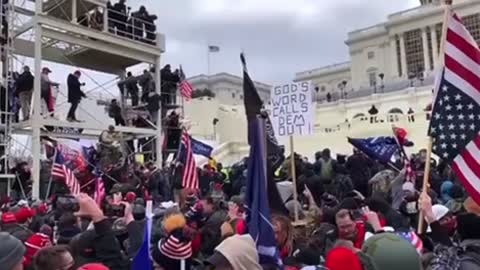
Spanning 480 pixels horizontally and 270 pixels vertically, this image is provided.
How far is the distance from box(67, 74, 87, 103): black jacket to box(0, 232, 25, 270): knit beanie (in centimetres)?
1453

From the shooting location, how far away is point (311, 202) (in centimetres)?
848

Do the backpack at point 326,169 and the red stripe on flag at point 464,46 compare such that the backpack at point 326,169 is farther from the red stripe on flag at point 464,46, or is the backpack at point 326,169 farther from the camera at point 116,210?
the red stripe on flag at point 464,46

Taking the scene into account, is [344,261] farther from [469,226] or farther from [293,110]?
Answer: [293,110]

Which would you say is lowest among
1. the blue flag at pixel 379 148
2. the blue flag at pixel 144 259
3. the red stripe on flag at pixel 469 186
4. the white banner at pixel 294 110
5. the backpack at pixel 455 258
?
the blue flag at pixel 144 259

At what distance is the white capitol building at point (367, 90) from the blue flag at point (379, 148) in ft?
46.4

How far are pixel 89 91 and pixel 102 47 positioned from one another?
6.04 ft

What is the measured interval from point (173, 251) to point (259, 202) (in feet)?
2.66

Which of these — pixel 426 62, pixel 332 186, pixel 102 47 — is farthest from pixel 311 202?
pixel 426 62

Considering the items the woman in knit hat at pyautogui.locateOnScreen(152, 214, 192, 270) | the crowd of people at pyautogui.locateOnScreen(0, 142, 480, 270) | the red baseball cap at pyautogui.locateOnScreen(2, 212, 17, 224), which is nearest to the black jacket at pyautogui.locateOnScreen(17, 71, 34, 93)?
the crowd of people at pyautogui.locateOnScreen(0, 142, 480, 270)

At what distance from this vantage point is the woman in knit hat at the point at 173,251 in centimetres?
482

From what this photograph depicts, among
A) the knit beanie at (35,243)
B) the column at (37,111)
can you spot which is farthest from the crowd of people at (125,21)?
the knit beanie at (35,243)

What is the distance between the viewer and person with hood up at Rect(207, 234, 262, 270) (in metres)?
3.22

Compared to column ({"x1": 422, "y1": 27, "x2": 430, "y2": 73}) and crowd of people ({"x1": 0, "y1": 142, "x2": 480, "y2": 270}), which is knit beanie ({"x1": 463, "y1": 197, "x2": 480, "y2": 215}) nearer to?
crowd of people ({"x1": 0, "y1": 142, "x2": 480, "y2": 270})

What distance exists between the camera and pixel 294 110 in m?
7.79
